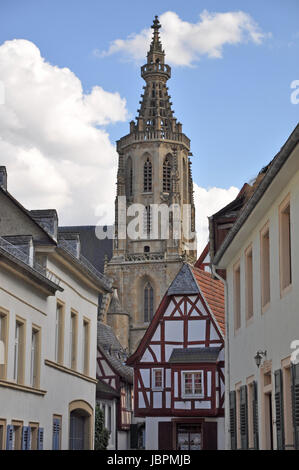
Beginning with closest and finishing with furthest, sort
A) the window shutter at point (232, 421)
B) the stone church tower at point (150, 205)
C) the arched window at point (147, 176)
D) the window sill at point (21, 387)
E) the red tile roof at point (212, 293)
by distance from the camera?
Answer: the window sill at point (21, 387)
the window shutter at point (232, 421)
the red tile roof at point (212, 293)
the stone church tower at point (150, 205)
the arched window at point (147, 176)

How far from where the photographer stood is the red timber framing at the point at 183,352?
34.5m

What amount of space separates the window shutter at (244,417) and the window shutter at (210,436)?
15779mm

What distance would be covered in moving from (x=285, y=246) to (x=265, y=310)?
5.90 feet

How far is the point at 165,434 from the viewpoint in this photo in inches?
1382

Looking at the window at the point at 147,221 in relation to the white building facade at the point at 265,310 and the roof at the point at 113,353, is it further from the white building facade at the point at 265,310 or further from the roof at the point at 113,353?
the white building facade at the point at 265,310

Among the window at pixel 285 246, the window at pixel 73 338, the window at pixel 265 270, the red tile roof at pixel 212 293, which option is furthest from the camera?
the red tile roof at pixel 212 293

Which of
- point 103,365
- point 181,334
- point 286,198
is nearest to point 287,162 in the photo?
point 286,198

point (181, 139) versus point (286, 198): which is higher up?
point (181, 139)

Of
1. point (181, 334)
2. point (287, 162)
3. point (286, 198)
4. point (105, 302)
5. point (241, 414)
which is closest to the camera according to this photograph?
point (287, 162)

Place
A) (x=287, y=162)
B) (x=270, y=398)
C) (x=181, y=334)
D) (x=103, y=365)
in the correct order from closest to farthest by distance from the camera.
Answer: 1. (x=287, y=162)
2. (x=270, y=398)
3. (x=181, y=334)
4. (x=103, y=365)

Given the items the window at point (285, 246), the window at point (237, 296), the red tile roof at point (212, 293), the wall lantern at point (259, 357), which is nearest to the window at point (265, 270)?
the wall lantern at point (259, 357)
